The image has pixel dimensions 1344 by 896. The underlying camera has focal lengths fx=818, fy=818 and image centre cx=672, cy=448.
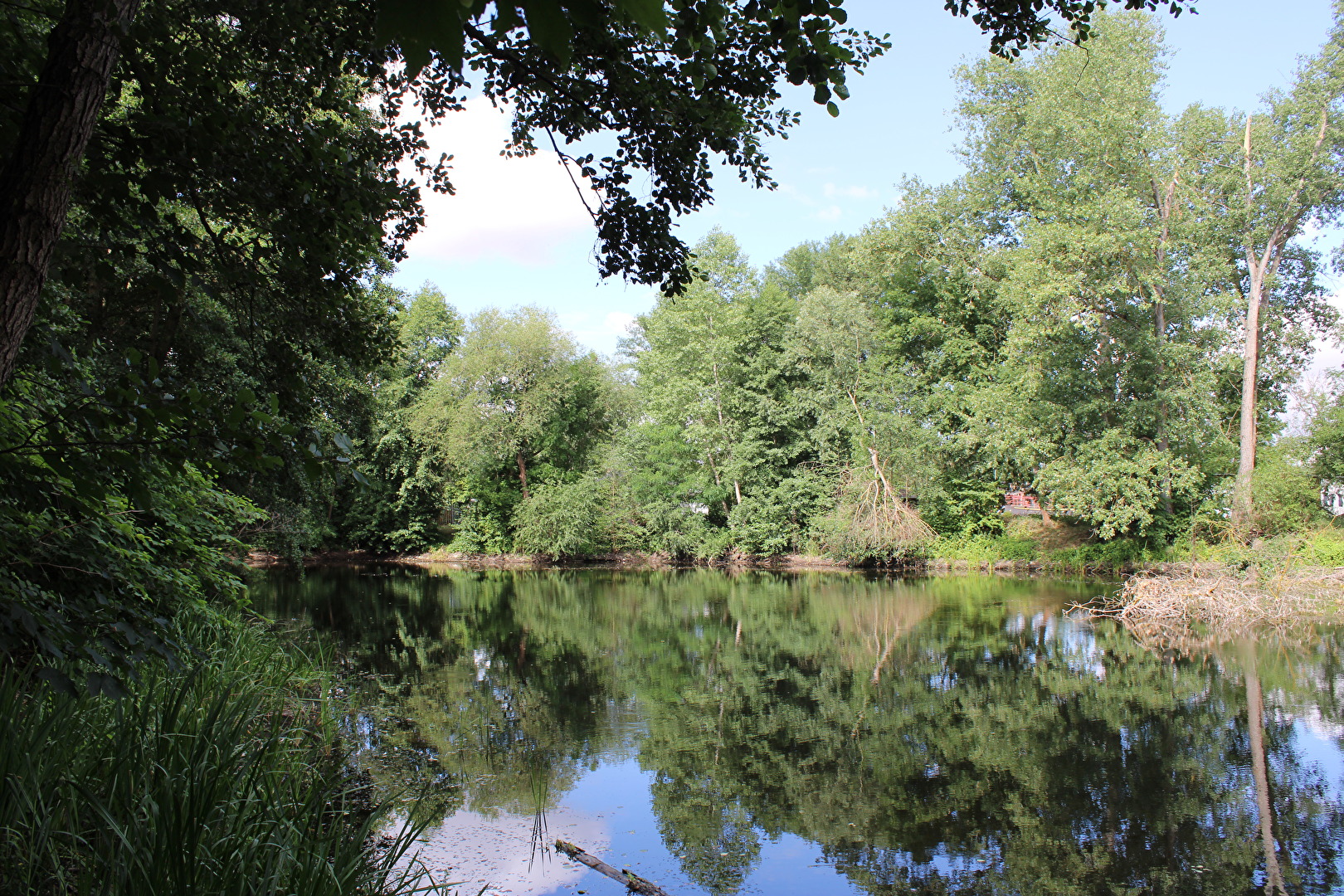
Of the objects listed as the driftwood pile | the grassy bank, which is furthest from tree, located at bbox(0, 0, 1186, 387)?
the driftwood pile

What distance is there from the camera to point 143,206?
10.5ft

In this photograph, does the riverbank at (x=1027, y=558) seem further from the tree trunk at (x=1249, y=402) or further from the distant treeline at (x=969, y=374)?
the tree trunk at (x=1249, y=402)

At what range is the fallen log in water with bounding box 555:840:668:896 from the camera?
498 centimetres

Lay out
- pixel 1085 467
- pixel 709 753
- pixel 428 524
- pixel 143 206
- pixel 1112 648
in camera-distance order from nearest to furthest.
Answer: pixel 143 206 → pixel 709 753 → pixel 1112 648 → pixel 1085 467 → pixel 428 524

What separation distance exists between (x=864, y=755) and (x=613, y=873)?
306 centimetres

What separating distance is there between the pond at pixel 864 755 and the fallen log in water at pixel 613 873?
0.08 metres

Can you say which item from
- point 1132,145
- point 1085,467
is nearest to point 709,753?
point 1085,467

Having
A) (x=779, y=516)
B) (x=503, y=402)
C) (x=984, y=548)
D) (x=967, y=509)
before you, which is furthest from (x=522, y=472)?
(x=984, y=548)

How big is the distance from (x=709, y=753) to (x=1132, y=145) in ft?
66.2

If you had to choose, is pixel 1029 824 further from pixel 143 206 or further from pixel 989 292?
pixel 989 292

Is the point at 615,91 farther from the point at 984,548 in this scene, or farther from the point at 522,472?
the point at 522,472

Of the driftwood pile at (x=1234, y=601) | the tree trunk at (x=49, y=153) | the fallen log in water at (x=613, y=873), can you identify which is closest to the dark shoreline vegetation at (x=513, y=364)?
the tree trunk at (x=49, y=153)

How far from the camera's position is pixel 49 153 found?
224cm

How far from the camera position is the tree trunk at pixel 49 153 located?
85.6 inches
